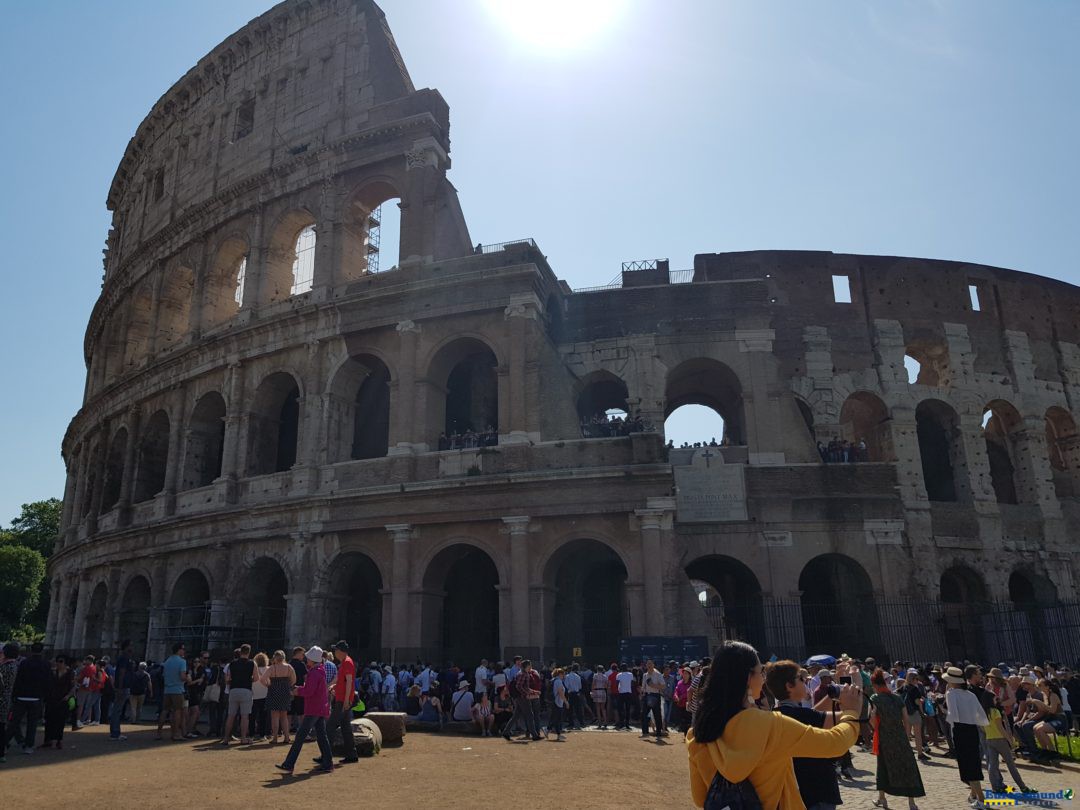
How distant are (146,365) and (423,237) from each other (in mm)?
10893

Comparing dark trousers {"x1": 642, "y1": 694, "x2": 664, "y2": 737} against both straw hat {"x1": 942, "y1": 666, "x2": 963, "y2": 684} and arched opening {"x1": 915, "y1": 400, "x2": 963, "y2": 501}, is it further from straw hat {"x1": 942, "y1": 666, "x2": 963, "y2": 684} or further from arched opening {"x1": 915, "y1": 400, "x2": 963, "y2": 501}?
arched opening {"x1": 915, "y1": 400, "x2": 963, "y2": 501}

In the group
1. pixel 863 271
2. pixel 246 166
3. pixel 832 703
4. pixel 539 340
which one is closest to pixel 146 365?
pixel 246 166

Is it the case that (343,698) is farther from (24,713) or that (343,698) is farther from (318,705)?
(24,713)

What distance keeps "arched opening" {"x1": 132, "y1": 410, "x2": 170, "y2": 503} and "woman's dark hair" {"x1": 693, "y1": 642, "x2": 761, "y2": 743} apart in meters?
24.7

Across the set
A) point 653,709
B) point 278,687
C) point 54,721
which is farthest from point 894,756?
point 54,721

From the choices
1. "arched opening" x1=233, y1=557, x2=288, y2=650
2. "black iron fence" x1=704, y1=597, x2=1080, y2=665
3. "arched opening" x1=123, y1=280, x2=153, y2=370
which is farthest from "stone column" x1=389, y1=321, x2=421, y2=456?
"arched opening" x1=123, y1=280, x2=153, y2=370

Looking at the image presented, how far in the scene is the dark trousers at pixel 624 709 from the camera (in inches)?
554

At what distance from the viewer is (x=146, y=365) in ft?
82.3

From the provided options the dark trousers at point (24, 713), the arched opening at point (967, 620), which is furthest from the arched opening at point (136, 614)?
the arched opening at point (967, 620)

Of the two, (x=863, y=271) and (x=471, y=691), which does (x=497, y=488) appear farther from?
(x=863, y=271)

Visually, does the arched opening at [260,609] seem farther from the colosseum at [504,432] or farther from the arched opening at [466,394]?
the arched opening at [466,394]

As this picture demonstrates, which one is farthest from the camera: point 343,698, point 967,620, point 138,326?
point 138,326

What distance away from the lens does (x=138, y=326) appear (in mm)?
28500

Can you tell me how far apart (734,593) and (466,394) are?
31.1 ft
